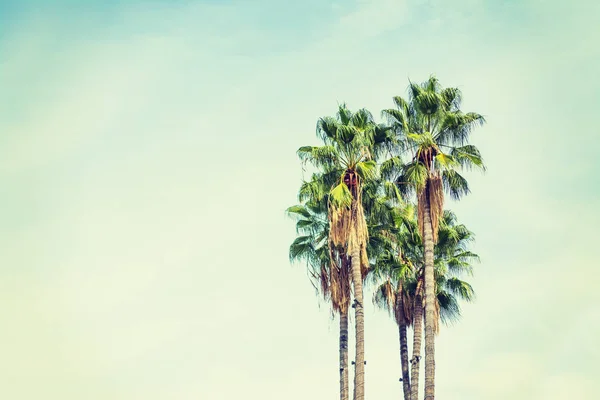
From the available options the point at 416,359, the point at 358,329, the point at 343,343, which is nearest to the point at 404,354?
the point at 416,359

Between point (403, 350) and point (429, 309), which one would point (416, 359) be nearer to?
point (403, 350)

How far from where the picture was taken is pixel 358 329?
139ft

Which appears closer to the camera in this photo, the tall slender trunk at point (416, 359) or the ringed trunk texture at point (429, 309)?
the ringed trunk texture at point (429, 309)

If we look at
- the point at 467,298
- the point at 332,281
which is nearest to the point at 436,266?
the point at 467,298

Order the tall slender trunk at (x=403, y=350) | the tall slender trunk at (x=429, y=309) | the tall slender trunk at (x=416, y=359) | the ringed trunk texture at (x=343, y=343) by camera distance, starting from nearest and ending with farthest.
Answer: the tall slender trunk at (x=429, y=309)
the tall slender trunk at (x=416, y=359)
the ringed trunk texture at (x=343, y=343)
the tall slender trunk at (x=403, y=350)

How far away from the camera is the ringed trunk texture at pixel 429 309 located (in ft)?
129

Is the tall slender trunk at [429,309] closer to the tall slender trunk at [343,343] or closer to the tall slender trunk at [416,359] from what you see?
the tall slender trunk at [416,359]

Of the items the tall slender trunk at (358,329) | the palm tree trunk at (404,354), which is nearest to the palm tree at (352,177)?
the tall slender trunk at (358,329)

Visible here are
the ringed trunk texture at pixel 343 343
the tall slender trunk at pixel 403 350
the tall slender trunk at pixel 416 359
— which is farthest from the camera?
the tall slender trunk at pixel 403 350

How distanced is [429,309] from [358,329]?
3916 mm

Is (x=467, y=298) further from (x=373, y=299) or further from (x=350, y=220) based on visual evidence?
(x=350, y=220)

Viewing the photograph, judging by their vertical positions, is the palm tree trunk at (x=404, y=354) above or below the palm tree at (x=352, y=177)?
below

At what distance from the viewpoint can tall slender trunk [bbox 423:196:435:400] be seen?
1544 inches

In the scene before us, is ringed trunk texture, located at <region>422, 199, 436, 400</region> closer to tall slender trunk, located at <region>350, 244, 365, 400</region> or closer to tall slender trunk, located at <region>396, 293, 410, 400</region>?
tall slender trunk, located at <region>350, 244, 365, 400</region>
